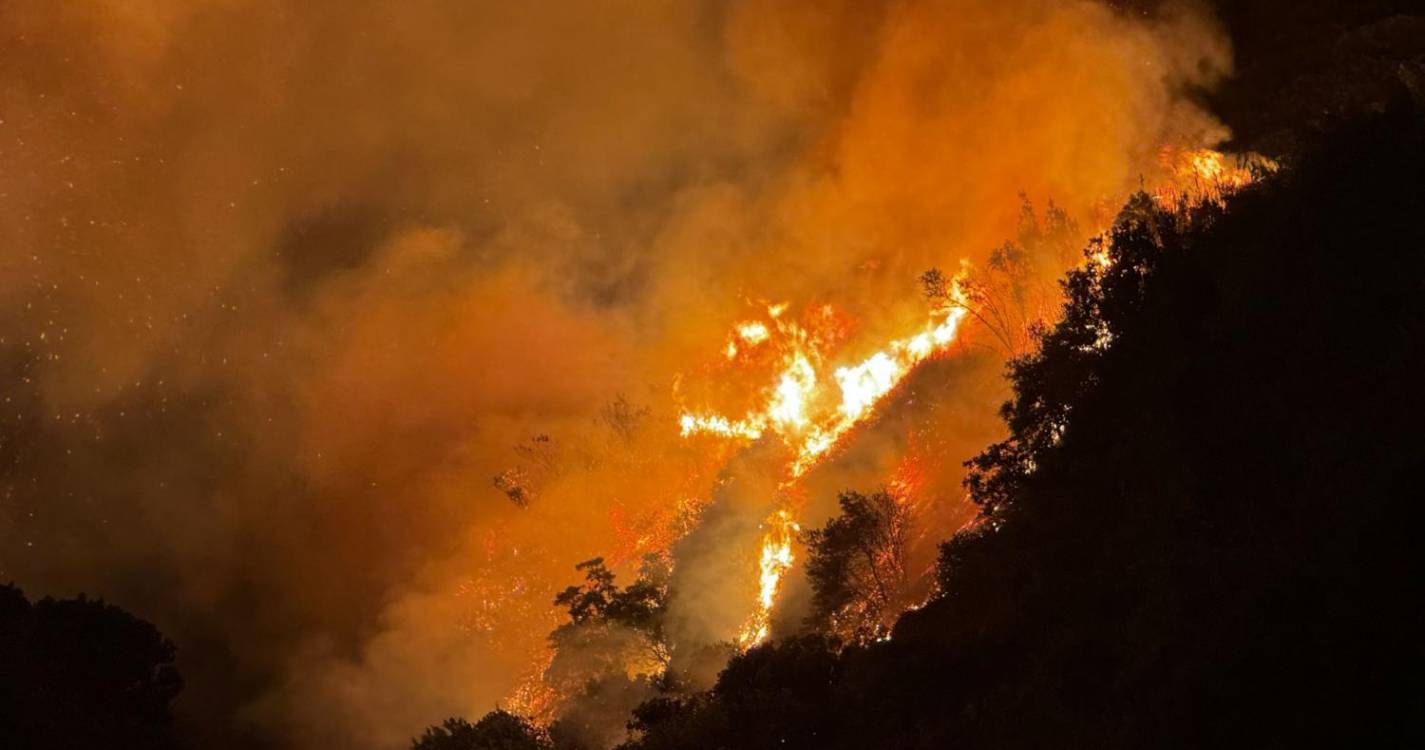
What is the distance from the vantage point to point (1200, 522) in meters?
18.1

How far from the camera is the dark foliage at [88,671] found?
45062 mm

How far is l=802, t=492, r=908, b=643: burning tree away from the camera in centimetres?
4766

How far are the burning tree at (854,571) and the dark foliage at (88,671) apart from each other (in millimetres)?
33412

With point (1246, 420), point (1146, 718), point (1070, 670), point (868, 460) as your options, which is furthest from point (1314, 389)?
point (868, 460)

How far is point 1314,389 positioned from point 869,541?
3188cm

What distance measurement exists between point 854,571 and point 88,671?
41375 millimetres

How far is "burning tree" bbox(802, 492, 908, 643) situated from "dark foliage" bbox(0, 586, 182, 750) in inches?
1315

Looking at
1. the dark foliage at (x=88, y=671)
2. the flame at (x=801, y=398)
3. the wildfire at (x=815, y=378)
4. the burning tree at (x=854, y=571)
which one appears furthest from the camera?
the flame at (x=801, y=398)

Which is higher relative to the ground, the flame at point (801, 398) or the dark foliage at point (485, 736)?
the flame at point (801, 398)

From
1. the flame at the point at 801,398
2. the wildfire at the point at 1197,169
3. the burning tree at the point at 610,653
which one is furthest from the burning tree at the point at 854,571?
the wildfire at the point at 1197,169

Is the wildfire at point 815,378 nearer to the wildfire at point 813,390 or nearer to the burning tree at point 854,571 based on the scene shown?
the wildfire at point 813,390

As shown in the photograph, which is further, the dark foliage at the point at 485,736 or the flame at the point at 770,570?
the flame at the point at 770,570

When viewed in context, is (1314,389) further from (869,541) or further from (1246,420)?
(869,541)

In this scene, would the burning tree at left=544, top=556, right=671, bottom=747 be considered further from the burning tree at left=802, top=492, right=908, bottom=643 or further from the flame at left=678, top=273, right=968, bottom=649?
the burning tree at left=802, top=492, right=908, bottom=643
